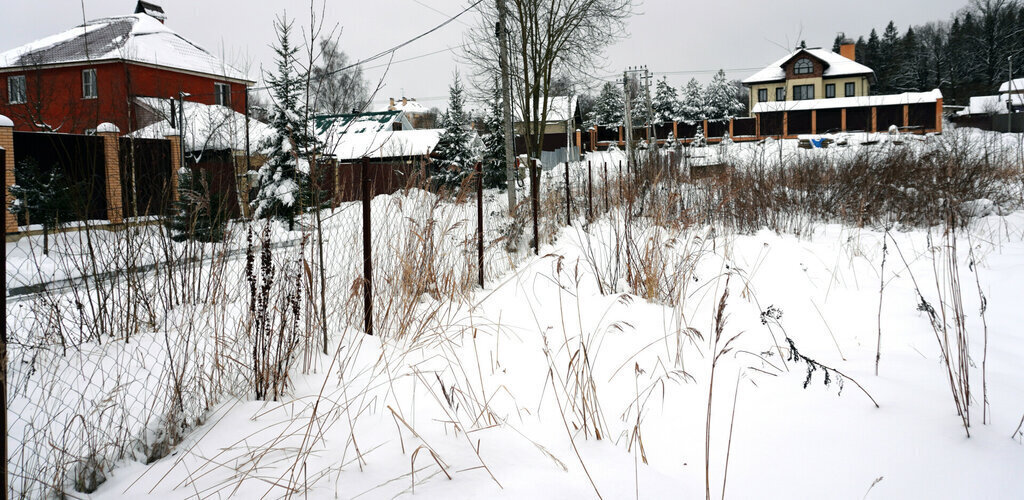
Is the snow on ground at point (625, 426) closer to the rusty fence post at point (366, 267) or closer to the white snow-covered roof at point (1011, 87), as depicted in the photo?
the rusty fence post at point (366, 267)

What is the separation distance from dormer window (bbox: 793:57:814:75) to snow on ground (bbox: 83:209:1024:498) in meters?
Answer: 44.6

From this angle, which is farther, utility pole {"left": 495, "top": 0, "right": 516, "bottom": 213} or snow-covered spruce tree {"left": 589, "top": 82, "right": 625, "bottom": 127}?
snow-covered spruce tree {"left": 589, "top": 82, "right": 625, "bottom": 127}

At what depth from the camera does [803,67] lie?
42094mm

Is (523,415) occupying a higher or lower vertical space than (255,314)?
lower

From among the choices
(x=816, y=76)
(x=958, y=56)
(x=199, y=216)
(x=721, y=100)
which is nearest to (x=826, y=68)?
(x=816, y=76)

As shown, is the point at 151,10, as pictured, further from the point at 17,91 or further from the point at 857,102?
the point at 857,102

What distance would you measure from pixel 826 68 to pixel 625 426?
47133 millimetres

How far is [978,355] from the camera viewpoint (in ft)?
9.88

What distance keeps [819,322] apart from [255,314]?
3584 mm

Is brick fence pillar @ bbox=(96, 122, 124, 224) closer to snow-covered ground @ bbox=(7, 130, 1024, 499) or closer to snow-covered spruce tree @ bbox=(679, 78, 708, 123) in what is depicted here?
snow-covered ground @ bbox=(7, 130, 1024, 499)

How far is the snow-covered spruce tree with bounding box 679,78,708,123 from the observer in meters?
49.1

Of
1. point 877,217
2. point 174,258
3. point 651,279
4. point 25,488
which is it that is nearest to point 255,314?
point 25,488

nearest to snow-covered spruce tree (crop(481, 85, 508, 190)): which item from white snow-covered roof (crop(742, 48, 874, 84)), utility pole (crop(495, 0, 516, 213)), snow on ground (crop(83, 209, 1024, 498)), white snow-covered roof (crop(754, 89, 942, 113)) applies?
utility pole (crop(495, 0, 516, 213))

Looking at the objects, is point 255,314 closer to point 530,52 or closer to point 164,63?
point 530,52
